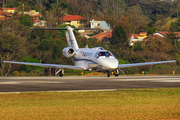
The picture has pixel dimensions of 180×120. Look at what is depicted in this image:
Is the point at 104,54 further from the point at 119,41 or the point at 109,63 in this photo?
the point at 119,41

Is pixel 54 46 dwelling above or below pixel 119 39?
above

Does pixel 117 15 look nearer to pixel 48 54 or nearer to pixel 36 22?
pixel 36 22

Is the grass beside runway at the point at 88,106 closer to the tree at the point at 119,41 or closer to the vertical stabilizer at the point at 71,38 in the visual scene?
the vertical stabilizer at the point at 71,38

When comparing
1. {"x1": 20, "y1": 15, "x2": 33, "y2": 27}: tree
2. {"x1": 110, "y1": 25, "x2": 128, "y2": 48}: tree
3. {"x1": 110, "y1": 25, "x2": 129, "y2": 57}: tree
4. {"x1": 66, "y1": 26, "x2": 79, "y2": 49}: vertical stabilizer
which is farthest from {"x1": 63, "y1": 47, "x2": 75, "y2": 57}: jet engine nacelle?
{"x1": 20, "y1": 15, "x2": 33, "y2": 27}: tree

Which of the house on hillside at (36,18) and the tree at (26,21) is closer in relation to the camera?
the tree at (26,21)

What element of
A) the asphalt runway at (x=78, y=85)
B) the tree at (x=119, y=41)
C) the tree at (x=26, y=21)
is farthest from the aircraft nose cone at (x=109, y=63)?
the tree at (x=26, y=21)

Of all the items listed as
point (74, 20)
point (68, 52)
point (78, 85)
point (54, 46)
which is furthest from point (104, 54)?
point (74, 20)

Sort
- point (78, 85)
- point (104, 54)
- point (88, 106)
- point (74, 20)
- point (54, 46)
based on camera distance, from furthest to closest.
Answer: point (74, 20) < point (54, 46) < point (104, 54) < point (78, 85) < point (88, 106)

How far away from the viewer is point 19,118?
1328 centimetres

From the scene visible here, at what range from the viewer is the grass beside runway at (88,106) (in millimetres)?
13695

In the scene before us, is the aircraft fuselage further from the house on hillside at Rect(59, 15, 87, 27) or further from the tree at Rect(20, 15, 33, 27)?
the house on hillside at Rect(59, 15, 87, 27)

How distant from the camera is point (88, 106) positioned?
15.7 metres

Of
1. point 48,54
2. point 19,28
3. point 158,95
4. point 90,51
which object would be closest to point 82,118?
point 158,95

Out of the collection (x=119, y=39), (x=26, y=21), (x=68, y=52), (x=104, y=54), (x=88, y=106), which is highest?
(x=26, y=21)
